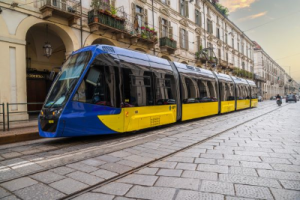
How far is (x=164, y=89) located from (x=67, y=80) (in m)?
3.75

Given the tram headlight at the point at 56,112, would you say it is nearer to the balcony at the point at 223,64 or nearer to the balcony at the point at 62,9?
the balcony at the point at 62,9

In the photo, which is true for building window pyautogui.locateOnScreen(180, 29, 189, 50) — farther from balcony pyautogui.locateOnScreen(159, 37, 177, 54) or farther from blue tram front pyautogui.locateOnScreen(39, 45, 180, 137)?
blue tram front pyautogui.locateOnScreen(39, 45, 180, 137)

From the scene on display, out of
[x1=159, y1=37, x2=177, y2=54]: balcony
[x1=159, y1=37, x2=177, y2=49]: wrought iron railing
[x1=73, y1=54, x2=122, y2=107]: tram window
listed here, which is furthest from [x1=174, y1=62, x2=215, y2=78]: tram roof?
[x1=159, y1=37, x2=177, y2=49]: wrought iron railing

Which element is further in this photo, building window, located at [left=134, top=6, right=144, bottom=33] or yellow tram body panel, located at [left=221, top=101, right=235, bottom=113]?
building window, located at [left=134, top=6, right=144, bottom=33]

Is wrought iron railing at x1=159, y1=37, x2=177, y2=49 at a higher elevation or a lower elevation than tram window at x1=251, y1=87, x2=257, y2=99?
higher

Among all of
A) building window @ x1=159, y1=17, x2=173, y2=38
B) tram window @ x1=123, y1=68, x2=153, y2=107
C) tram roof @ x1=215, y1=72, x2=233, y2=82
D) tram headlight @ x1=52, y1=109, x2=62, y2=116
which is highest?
building window @ x1=159, y1=17, x2=173, y2=38

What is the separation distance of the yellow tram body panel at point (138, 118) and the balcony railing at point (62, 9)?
22.4ft

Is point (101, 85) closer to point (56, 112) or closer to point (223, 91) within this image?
point (56, 112)

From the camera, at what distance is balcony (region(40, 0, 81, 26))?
9.40 meters

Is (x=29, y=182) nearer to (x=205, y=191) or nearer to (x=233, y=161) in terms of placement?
(x=205, y=191)

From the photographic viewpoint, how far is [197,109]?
34.0ft

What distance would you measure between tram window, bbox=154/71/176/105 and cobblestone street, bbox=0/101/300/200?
279 centimetres

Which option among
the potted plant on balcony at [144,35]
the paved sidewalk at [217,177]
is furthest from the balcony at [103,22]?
the paved sidewalk at [217,177]

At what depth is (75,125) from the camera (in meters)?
5.22
